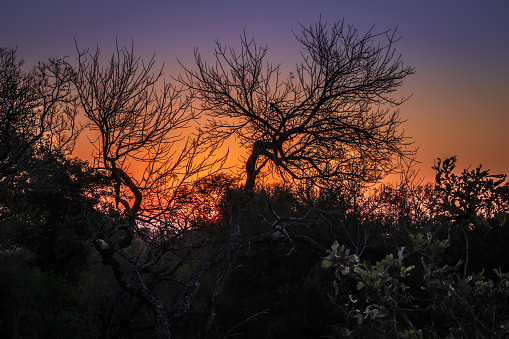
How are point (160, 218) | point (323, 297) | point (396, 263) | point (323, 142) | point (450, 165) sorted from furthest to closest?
Result: point (323, 297)
point (323, 142)
point (160, 218)
point (450, 165)
point (396, 263)

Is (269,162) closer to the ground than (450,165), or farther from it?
farther from it

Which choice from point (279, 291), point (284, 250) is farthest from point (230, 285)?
point (279, 291)

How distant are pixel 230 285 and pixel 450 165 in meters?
21.7

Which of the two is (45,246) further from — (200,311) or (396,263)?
(396,263)

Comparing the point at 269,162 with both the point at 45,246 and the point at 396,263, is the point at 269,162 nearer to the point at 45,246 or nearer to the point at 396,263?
the point at 396,263

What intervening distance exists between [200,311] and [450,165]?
61.5 ft

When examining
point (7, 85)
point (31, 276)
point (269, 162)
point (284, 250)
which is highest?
point (7, 85)

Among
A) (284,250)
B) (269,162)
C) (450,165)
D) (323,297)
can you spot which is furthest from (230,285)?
(450,165)

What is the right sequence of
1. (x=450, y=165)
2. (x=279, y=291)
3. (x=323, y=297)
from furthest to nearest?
(x=279, y=291) < (x=323, y=297) < (x=450, y=165)

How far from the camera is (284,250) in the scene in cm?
2377

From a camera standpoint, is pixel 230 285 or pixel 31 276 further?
pixel 230 285

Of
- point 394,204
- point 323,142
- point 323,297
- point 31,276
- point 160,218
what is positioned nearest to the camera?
point 160,218

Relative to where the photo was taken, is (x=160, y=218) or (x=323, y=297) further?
(x=323, y=297)

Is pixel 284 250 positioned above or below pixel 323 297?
above
